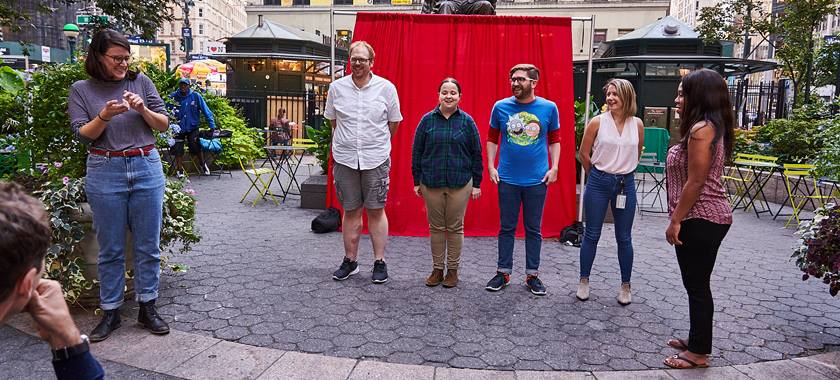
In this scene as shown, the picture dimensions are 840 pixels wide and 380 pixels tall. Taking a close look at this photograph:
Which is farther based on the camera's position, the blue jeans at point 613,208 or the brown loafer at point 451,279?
the brown loafer at point 451,279

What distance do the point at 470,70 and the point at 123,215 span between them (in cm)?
432

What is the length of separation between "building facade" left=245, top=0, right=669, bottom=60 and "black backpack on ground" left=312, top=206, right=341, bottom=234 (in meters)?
28.6

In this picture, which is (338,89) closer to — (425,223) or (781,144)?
(425,223)

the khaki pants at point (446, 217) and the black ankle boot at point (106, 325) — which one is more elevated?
the khaki pants at point (446, 217)

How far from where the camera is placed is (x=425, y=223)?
688cm

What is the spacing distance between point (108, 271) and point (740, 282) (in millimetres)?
5089

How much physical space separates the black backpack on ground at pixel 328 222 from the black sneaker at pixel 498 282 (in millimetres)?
2643

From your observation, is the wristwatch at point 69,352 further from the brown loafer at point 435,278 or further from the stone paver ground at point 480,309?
the brown loafer at point 435,278

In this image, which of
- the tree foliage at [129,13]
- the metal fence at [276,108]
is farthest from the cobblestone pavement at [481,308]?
the metal fence at [276,108]

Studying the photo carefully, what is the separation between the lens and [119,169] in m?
3.45

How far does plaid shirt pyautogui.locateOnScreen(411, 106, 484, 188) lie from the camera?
14.9 feet

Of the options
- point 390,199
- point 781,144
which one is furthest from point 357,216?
point 781,144

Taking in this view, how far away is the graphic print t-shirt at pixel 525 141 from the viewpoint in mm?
4590

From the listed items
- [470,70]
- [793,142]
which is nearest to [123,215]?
[470,70]
